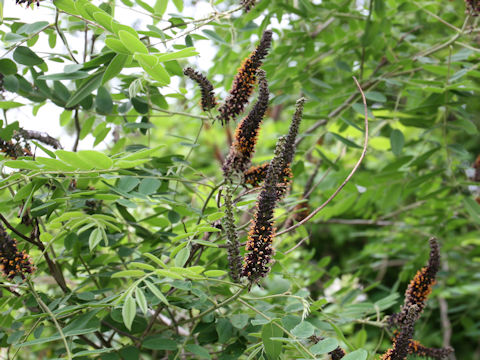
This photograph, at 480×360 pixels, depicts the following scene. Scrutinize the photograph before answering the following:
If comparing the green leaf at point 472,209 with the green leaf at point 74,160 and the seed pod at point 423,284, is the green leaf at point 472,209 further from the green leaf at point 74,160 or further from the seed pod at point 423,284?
the green leaf at point 74,160

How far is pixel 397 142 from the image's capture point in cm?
191

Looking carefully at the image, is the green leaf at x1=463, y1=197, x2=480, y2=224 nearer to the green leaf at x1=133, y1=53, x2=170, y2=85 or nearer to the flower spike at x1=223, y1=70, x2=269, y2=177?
the flower spike at x1=223, y1=70, x2=269, y2=177

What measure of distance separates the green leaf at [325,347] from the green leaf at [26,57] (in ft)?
3.65

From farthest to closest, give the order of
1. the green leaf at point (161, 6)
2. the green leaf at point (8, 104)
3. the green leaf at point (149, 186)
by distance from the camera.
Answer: the green leaf at point (161, 6) < the green leaf at point (8, 104) < the green leaf at point (149, 186)

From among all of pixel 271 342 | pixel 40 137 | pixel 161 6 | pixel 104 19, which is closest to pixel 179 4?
pixel 161 6

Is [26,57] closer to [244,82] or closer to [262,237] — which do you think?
[244,82]

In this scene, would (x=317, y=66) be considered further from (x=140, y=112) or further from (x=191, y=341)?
(x=191, y=341)

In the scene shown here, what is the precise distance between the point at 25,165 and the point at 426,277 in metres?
1.07

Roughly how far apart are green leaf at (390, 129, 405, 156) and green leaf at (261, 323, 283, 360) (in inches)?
41.9

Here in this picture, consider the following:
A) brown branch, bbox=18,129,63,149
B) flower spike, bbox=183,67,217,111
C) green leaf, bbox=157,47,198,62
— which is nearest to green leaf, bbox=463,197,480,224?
flower spike, bbox=183,67,217,111

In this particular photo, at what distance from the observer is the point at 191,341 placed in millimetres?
1411

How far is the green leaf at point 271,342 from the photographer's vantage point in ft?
3.52

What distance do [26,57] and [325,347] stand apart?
1.15m

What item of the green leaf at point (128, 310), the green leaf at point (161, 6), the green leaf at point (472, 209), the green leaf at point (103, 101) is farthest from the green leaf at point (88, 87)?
the green leaf at point (472, 209)
